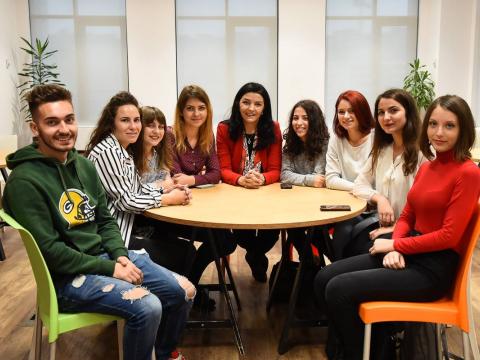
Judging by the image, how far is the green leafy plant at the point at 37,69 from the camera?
251 inches

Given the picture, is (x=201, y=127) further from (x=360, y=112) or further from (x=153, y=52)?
(x=153, y=52)

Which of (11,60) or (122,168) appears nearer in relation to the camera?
(122,168)

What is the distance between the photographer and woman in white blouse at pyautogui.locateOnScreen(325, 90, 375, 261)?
8.62ft

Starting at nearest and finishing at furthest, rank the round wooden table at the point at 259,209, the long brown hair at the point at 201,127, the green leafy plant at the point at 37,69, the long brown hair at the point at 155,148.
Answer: the round wooden table at the point at 259,209, the long brown hair at the point at 155,148, the long brown hair at the point at 201,127, the green leafy plant at the point at 37,69

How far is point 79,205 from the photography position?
1.79 m

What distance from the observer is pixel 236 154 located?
120 inches

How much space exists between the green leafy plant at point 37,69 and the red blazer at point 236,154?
421 centimetres

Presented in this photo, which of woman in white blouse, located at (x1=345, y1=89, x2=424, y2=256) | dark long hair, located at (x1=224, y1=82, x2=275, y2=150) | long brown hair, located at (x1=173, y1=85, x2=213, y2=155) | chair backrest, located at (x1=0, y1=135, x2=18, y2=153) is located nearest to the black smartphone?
woman in white blouse, located at (x1=345, y1=89, x2=424, y2=256)

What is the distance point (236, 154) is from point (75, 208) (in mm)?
1446

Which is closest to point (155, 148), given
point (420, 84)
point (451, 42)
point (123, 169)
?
point (123, 169)

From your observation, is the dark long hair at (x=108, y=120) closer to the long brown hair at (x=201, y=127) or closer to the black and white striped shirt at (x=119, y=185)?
the black and white striped shirt at (x=119, y=185)

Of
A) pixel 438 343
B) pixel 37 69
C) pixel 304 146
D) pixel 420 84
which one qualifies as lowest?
pixel 438 343

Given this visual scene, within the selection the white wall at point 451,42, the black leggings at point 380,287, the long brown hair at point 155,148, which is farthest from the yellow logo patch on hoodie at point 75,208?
the white wall at point 451,42

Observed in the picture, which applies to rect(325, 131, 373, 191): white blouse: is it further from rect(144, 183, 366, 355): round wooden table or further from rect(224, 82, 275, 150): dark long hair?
rect(224, 82, 275, 150): dark long hair
